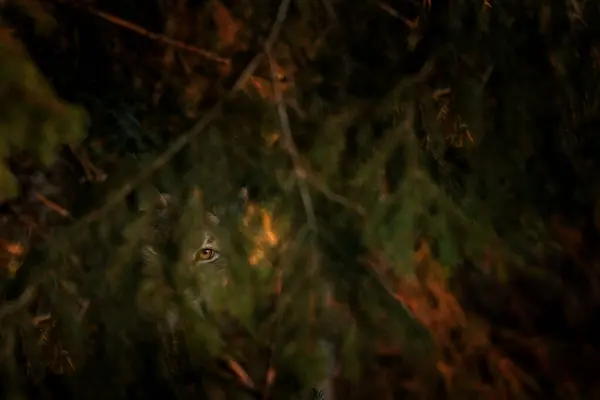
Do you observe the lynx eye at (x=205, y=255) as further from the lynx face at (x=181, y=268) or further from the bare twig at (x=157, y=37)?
the bare twig at (x=157, y=37)

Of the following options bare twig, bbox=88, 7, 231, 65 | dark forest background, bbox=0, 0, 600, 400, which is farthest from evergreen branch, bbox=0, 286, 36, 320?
bare twig, bbox=88, 7, 231, 65

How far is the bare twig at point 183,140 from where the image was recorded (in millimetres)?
788

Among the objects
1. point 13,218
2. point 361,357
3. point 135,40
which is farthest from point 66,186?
point 361,357

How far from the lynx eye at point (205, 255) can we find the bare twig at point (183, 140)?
0.12 metres

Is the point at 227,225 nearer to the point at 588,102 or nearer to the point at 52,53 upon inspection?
the point at 52,53

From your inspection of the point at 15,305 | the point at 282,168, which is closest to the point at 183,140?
the point at 282,168

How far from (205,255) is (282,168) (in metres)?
0.15

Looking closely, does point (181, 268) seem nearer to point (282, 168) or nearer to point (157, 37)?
point (282, 168)

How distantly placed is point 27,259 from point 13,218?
7cm

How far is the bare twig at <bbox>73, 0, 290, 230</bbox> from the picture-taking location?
0.79m

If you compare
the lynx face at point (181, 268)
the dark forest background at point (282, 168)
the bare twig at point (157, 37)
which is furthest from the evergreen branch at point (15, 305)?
the bare twig at point (157, 37)

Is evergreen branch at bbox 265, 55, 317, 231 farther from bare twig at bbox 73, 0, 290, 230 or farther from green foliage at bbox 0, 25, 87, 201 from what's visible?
green foliage at bbox 0, 25, 87, 201

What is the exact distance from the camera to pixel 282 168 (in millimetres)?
829

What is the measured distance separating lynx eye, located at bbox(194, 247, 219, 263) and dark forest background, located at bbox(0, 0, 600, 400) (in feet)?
0.11
